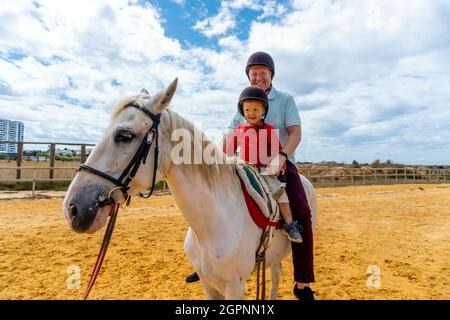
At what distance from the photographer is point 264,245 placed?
2299mm

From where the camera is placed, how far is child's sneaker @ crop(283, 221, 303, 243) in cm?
Result: 237

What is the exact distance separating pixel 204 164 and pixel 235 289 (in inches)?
38.2

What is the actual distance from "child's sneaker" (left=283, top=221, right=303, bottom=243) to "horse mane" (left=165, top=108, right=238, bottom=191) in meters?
0.67

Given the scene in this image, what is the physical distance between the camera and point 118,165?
1.69m

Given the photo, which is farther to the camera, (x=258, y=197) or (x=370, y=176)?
(x=370, y=176)

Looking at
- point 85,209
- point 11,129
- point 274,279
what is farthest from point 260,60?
point 11,129

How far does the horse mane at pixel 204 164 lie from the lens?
201 centimetres

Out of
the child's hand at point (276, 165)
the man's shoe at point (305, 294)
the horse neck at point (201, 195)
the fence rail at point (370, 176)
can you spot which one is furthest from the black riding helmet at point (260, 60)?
the fence rail at point (370, 176)

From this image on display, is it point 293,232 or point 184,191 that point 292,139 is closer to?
point 293,232
